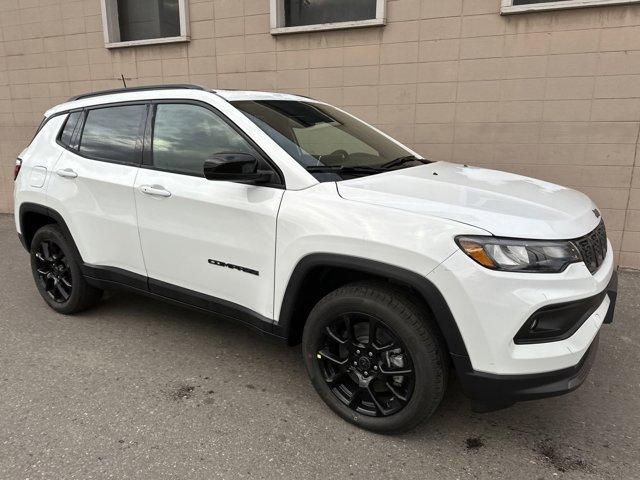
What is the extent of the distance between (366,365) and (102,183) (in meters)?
2.27

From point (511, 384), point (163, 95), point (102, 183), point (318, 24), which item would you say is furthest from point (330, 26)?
point (511, 384)

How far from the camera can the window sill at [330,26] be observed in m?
5.91

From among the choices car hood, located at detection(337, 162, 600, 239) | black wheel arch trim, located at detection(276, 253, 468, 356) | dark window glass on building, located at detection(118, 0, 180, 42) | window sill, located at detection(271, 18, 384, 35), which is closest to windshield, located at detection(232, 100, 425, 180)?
car hood, located at detection(337, 162, 600, 239)

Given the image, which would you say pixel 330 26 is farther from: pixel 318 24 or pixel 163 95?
pixel 163 95

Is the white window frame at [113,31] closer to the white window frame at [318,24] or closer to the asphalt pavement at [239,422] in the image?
the white window frame at [318,24]

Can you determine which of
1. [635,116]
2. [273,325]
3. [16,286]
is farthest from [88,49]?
[635,116]

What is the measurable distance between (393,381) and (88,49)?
762cm

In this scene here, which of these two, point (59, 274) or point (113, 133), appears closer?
point (113, 133)

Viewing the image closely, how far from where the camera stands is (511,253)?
2176 mm

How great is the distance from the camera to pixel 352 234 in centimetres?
245

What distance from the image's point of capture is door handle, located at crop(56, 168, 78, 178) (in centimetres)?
373

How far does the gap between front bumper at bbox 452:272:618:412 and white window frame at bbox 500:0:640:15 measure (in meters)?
4.29

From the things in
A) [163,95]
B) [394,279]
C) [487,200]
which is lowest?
[394,279]

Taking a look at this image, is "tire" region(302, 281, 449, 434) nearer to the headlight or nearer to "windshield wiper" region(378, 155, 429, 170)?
the headlight
